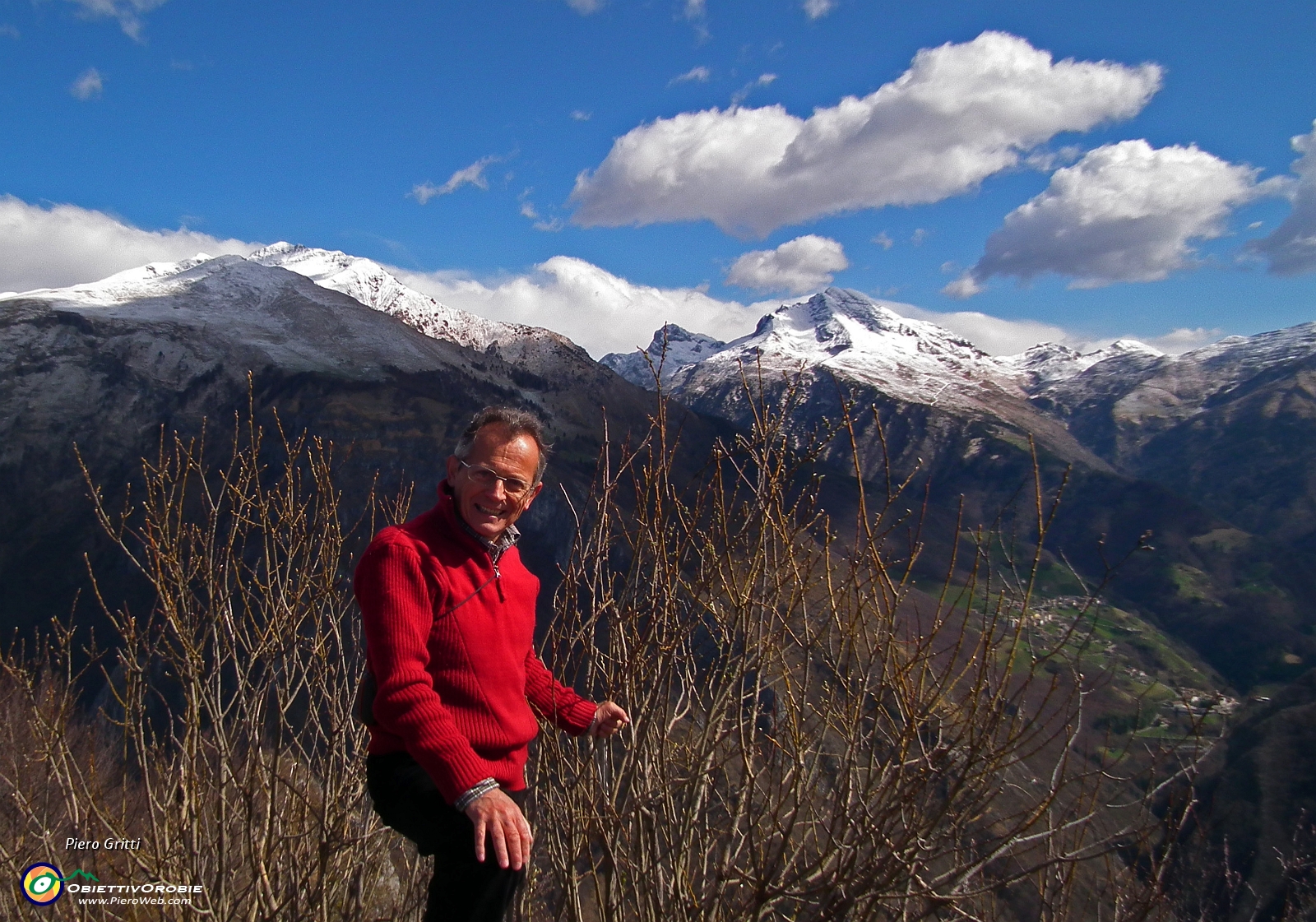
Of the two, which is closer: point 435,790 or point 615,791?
point 435,790

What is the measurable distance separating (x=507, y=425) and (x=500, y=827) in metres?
1.45

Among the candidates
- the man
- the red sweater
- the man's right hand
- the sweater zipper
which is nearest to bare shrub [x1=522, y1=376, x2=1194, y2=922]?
the man

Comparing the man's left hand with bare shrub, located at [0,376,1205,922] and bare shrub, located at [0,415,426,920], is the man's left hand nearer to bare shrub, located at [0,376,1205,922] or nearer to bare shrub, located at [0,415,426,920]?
bare shrub, located at [0,376,1205,922]

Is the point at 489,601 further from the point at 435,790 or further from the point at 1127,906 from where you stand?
the point at 1127,906

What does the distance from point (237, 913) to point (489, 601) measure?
2.95 m

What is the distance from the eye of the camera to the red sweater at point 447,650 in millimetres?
2250

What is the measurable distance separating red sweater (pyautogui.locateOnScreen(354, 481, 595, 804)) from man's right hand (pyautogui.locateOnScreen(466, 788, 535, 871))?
72mm

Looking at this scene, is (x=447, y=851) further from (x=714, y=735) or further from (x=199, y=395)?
(x=199, y=395)

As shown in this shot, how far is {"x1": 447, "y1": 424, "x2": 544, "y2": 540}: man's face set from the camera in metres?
2.79

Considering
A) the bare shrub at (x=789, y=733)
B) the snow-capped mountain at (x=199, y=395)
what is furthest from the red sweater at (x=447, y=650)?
the snow-capped mountain at (x=199, y=395)

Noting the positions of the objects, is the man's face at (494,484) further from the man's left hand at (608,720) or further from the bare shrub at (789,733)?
the man's left hand at (608,720)

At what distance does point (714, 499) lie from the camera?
10.5 ft

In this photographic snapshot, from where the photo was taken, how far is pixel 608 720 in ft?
10.2

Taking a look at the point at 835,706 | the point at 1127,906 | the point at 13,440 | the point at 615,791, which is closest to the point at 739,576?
the point at 835,706
